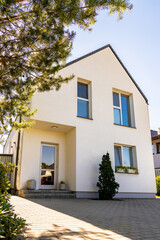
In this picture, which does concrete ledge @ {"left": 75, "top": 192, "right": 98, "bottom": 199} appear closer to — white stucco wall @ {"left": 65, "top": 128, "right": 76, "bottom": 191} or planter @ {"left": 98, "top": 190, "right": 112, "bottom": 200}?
white stucco wall @ {"left": 65, "top": 128, "right": 76, "bottom": 191}

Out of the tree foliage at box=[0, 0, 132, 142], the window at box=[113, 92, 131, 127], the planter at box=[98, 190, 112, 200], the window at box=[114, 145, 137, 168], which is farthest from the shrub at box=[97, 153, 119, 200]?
the tree foliage at box=[0, 0, 132, 142]

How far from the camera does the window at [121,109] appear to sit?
10.8 m

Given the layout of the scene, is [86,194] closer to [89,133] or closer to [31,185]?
[31,185]

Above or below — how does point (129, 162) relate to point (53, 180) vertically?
above

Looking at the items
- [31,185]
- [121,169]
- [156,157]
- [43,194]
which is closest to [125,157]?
[121,169]

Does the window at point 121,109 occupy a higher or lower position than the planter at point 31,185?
higher

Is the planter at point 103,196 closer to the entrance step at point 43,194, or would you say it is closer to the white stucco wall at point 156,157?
the entrance step at point 43,194

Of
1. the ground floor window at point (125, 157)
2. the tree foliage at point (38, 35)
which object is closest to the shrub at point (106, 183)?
the ground floor window at point (125, 157)

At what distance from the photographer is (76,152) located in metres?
8.71

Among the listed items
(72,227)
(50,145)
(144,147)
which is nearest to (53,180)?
(50,145)

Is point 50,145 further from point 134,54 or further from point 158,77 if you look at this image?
point 158,77

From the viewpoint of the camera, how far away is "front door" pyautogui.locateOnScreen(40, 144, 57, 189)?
900cm

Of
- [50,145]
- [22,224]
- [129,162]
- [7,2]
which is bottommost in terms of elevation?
[22,224]

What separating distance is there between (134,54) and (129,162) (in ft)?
17.2
